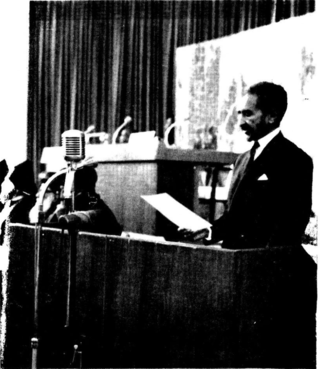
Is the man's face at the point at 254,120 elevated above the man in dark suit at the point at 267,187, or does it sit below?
above

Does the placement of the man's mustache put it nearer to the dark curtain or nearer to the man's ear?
the man's ear

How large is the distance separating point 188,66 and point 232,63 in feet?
3.69

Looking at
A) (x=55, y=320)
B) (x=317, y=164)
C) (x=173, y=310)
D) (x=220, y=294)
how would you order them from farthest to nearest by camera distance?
(x=55, y=320), (x=173, y=310), (x=220, y=294), (x=317, y=164)

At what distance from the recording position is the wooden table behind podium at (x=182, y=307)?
2506 millimetres

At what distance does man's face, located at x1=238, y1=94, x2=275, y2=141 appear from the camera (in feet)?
10.6

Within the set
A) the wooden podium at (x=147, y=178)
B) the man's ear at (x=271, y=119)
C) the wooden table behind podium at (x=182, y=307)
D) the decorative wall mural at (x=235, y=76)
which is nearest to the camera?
the wooden table behind podium at (x=182, y=307)

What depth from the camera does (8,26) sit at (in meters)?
2.75

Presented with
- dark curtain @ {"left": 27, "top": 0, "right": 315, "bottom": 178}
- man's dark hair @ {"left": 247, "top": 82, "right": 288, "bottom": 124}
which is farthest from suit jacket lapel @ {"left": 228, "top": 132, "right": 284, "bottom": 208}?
dark curtain @ {"left": 27, "top": 0, "right": 315, "bottom": 178}

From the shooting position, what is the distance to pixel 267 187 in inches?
119

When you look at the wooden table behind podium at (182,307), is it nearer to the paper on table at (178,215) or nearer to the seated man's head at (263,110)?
the paper on table at (178,215)

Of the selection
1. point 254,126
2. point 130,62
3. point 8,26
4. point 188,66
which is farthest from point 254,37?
point 8,26

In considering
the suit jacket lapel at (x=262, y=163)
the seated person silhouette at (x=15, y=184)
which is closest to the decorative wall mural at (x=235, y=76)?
the suit jacket lapel at (x=262, y=163)

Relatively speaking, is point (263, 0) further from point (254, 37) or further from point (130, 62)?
point (130, 62)

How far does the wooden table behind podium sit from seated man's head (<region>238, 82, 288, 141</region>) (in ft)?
2.56
